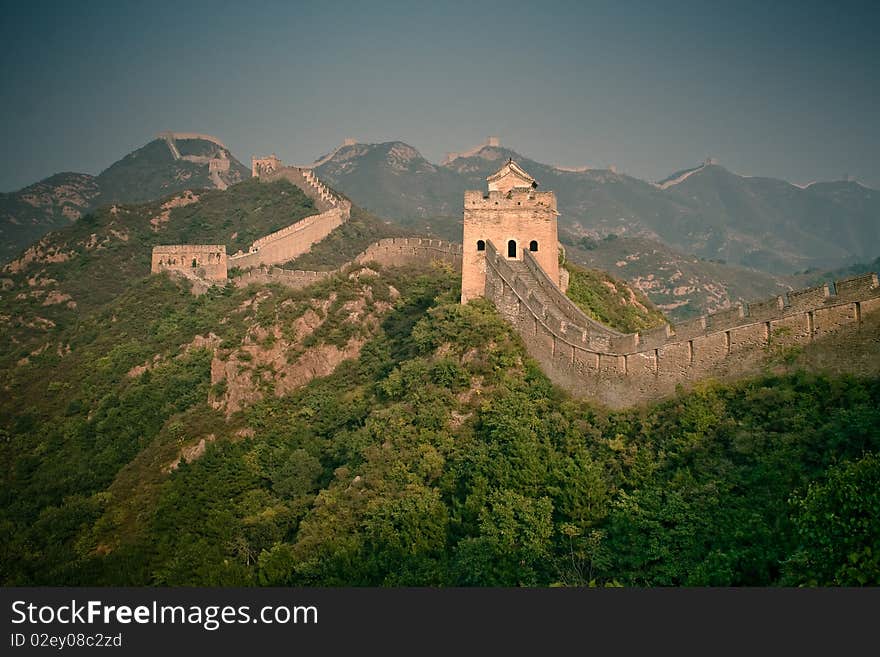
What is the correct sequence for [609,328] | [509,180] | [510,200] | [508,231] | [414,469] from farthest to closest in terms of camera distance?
1. [509,180]
2. [510,200]
3. [508,231]
4. [609,328]
5. [414,469]

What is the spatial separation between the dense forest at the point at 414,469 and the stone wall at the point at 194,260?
22.7ft

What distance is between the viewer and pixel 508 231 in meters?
31.4

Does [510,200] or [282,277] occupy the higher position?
[282,277]

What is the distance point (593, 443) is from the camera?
22.2 m

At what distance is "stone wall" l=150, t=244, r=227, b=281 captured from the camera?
53969mm

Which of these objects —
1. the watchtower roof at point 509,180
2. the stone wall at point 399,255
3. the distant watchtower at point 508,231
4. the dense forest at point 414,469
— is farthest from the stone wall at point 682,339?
the stone wall at point 399,255

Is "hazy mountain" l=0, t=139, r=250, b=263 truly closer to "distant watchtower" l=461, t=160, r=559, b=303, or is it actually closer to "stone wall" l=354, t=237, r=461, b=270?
"stone wall" l=354, t=237, r=461, b=270

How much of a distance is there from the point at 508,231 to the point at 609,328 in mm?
6235

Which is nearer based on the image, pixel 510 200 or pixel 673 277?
pixel 510 200

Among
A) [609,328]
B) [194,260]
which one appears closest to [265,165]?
[194,260]

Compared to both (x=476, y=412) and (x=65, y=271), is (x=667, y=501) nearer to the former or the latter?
(x=476, y=412)

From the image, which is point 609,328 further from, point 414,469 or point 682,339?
point 414,469

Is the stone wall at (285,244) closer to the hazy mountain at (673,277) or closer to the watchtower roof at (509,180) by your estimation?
the watchtower roof at (509,180)

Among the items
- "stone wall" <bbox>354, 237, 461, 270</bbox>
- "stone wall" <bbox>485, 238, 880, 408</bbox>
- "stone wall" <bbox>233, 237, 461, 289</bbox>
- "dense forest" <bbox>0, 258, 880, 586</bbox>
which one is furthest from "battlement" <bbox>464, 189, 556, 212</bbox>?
"stone wall" <bbox>354, 237, 461, 270</bbox>
